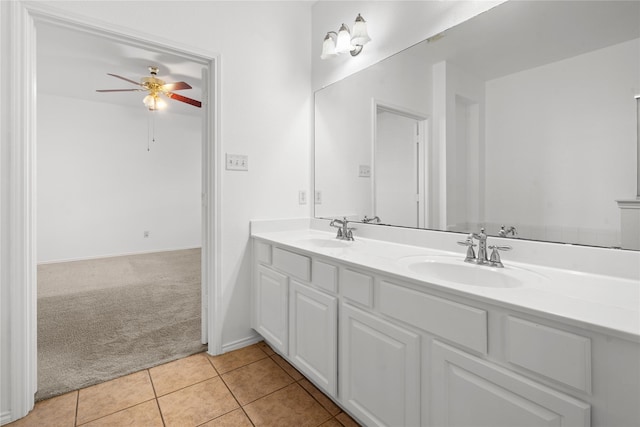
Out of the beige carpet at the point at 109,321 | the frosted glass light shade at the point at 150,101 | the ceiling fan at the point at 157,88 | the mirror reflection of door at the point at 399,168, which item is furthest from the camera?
the frosted glass light shade at the point at 150,101

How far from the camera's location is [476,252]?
1365 mm

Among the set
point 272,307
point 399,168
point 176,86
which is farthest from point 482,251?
point 176,86

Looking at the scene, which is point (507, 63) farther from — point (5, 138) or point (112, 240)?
point (112, 240)

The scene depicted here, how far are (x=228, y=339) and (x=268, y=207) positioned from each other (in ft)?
3.04

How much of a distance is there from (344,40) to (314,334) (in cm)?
175

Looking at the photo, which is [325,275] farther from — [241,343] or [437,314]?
[241,343]

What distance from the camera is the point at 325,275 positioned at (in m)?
1.44

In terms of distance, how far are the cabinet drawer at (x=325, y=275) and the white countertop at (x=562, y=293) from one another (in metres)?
0.06

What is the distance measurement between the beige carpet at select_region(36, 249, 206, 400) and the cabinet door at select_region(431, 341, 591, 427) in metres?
1.64

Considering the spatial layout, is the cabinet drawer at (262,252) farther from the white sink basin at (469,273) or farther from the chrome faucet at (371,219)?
the white sink basin at (469,273)

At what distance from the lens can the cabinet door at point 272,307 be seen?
1.74 meters

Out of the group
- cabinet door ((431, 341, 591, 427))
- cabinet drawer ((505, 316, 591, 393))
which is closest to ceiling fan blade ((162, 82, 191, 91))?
cabinet door ((431, 341, 591, 427))

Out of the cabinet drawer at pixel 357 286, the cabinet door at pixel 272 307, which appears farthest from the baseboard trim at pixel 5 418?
the cabinet drawer at pixel 357 286

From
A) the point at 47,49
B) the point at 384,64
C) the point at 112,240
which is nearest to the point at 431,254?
the point at 384,64
